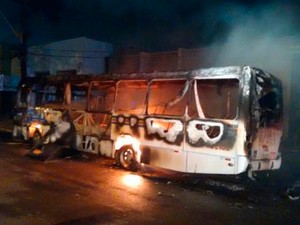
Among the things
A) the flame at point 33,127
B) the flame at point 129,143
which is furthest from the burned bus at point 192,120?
the flame at point 33,127

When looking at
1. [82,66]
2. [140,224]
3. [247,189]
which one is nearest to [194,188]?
[247,189]

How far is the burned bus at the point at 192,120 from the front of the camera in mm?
7984

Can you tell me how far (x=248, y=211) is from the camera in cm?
679

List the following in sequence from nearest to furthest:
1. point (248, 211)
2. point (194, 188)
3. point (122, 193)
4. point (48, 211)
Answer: point (48, 211)
point (248, 211)
point (122, 193)
point (194, 188)

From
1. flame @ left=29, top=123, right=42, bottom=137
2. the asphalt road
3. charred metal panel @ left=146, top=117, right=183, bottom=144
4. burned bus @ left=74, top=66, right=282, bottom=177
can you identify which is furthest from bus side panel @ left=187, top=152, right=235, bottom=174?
flame @ left=29, top=123, right=42, bottom=137

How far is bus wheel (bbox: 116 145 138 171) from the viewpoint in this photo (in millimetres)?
10523

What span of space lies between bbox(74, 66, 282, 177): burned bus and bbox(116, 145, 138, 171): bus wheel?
0.03m

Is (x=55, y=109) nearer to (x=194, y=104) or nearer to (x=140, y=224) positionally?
(x=194, y=104)

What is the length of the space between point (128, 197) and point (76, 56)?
66.5ft

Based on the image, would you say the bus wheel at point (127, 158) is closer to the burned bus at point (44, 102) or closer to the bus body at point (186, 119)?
the bus body at point (186, 119)

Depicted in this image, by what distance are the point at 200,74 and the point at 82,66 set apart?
1821 cm

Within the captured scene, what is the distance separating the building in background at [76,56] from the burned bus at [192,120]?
1465 cm

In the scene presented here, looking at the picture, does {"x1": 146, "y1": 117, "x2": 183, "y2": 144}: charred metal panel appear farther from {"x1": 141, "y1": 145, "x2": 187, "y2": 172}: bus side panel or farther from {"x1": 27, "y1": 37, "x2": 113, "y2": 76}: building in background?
{"x1": 27, "y1": 37, "x2": 113, "y2": 76}: building in background

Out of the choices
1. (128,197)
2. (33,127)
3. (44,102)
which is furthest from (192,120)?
(33,127)
